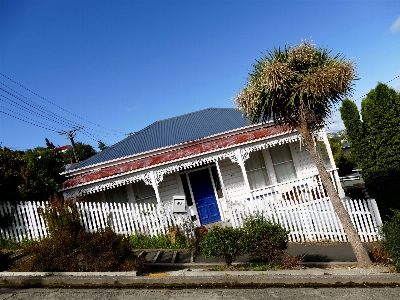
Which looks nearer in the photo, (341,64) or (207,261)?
(341,64)

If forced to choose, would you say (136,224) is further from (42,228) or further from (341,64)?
(341,64)

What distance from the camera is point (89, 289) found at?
234 inches

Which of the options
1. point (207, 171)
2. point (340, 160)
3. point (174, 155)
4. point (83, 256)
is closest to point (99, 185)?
point (174, 155)

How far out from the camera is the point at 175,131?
60.6 ft

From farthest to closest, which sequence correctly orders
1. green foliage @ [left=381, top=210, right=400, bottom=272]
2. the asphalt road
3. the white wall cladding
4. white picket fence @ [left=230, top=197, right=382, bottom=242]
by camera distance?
the white wall cladding, white picket fence @ [left=230, top=197, right=382, bottom=242], green foliage @ [left=381, top=210, right=400, bottom=272], the asphalt road

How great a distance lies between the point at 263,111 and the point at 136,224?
6121mm

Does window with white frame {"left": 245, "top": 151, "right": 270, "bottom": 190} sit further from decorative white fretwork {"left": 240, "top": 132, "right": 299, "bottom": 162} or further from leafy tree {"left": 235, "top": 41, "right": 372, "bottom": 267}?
leafy tree {"left": 235, "top": 41, "right": 372, "bottom": 267}

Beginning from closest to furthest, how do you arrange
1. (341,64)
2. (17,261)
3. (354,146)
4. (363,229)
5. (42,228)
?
(341,64), (17,261), (363,229), (42,228), (354,146)

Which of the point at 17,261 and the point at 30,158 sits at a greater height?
the point at 30,158

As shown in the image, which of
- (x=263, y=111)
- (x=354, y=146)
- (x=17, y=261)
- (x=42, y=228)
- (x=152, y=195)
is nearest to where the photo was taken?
(x=263, y=111)

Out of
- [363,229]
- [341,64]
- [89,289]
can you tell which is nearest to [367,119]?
[363,229]

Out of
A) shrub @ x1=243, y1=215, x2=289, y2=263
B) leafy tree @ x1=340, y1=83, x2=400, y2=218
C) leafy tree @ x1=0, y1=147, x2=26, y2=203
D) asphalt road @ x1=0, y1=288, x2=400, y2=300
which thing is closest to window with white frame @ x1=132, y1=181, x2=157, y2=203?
leafy tree @ x1=0, y1=147, x2=26, y2=203

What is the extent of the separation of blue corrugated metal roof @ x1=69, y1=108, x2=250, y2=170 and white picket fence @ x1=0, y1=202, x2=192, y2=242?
16.1ft

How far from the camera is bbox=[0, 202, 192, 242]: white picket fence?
10.9 meters
